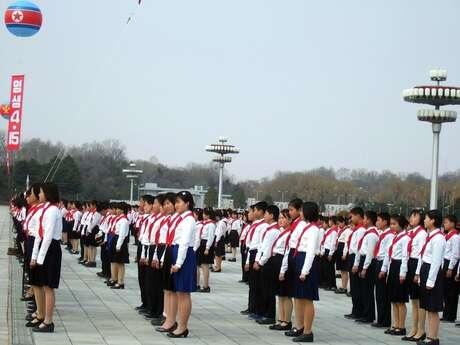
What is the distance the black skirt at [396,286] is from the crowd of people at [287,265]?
16 millimetres

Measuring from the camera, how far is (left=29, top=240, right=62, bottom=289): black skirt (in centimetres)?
1128

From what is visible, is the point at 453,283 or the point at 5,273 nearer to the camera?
the point at 453,283

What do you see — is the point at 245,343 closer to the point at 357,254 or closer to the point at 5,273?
the point at 357,254

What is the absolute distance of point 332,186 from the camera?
102625 millimetres

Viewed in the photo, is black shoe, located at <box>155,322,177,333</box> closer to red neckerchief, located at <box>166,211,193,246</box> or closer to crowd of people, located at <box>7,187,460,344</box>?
crowd of people, located at <box>7,187,460,344</box>

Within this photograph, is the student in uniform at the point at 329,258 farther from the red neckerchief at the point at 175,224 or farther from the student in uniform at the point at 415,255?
the red neckerchief at the point at 175,224

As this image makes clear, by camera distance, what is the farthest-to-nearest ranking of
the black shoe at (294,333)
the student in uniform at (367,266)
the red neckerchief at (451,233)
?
the red neckerchief at (451,233) < the student in uniform at (367,266) < the black shoe at (294,333)

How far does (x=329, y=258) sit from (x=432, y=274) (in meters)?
9.27

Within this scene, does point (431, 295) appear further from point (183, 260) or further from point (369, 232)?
point (183, 260)

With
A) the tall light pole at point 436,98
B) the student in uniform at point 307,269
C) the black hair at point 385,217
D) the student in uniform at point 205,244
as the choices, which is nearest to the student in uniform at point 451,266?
the black hair at point 385,217

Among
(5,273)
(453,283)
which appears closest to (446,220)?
(453,283)

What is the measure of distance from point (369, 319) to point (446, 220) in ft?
6.99

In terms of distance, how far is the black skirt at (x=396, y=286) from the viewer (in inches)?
523

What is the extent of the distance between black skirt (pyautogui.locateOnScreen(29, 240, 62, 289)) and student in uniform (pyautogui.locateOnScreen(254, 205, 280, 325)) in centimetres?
359
